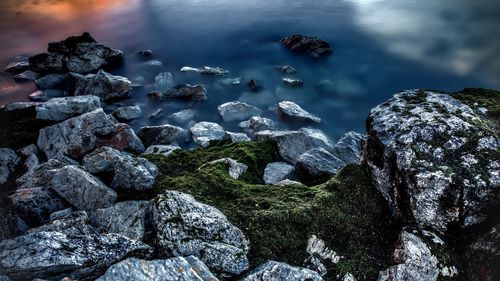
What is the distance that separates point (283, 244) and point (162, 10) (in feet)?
74.2

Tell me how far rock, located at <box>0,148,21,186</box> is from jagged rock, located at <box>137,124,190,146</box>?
130 inches

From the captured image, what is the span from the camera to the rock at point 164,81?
51.6 ft

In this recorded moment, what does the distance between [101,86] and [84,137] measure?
5807 mm

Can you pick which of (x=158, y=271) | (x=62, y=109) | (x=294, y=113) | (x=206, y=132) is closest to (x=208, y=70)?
(x=294, y=113)

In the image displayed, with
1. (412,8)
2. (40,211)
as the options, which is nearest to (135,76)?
(40,211)

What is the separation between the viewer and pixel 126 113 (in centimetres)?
1345

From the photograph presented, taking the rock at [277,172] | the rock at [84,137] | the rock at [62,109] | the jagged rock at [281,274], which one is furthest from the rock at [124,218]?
the rock at [62,109]

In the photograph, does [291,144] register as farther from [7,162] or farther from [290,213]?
[7,162]

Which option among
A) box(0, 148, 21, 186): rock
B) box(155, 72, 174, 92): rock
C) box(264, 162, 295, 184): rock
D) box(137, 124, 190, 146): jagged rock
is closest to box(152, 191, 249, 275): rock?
box(264, 162, 295, 184): rock

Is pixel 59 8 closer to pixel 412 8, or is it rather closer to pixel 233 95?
pixel 233 95

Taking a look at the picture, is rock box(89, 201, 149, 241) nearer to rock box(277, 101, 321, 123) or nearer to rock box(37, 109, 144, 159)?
rock box(37, 109, 144, 159)

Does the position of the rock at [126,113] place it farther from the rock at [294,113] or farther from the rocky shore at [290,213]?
the rocky shore at [290,213]

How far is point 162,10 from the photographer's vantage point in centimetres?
2458

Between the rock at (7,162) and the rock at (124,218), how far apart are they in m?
3.49
